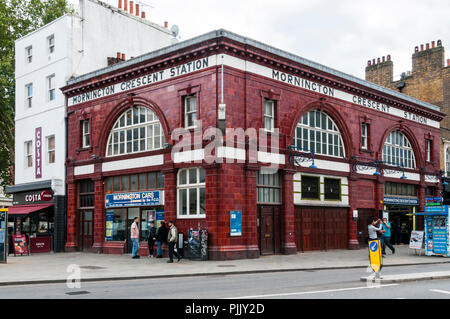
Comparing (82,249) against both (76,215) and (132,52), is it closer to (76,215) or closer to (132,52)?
(76,215)

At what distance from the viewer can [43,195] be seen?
30.3 meters

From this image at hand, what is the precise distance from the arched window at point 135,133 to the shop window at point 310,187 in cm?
737

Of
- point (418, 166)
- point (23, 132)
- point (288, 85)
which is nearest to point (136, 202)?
point (288, 85)

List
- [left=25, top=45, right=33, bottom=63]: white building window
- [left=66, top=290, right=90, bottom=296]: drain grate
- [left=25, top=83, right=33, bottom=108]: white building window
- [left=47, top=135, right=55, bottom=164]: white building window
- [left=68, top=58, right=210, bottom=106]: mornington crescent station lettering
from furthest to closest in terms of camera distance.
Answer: [left=25, top=45, right=33, bottom=63]: white building window, [left=25, top=83, right=33, bottom=108]: white building window, [left=47, top=135, right=55, bottom=164]: white building window, [left=68, top=58, right=210, bottom=106]: mornington crescent station lettering, [left=66, top=290, right=90, bottom=296]: drain grate

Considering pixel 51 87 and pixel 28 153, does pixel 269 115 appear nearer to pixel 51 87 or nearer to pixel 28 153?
pixel 51 87

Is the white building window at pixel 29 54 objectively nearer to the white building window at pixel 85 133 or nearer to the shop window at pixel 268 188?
the white building window at pixel 85 133

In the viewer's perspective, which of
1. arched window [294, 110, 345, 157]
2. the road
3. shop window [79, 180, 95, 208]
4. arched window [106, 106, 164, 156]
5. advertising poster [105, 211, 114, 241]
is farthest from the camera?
shop window [79, 180, 95, 208]

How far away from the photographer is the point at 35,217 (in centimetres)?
3209

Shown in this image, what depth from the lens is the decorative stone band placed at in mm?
23500

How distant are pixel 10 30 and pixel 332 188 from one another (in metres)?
27.0

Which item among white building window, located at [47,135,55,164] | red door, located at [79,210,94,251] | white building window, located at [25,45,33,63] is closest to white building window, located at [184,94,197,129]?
red door, located at [79,210,94,251]

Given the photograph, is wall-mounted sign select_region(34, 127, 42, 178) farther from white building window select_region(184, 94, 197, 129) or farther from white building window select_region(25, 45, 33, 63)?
white building window select_region(184, 94, 197, 129)

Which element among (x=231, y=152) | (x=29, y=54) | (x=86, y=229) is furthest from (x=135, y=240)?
(x=29, y=54)

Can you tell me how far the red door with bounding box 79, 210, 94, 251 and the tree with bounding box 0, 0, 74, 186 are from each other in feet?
45.6
